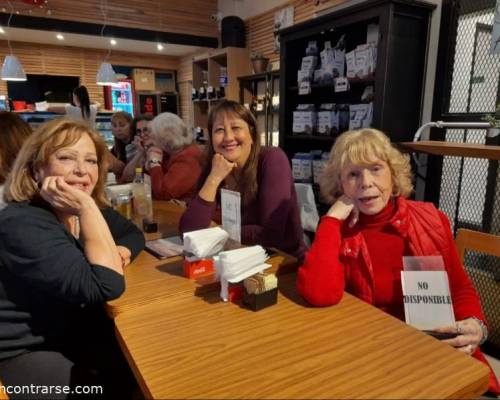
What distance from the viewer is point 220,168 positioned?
1.89 metres

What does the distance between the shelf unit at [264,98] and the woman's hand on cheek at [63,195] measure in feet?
11.0

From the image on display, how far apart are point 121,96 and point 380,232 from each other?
268 inches

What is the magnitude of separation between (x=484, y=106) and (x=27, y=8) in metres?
5.35

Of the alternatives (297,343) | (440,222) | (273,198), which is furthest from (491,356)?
(297,343)

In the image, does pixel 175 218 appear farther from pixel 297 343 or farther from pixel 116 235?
pixel 297 343

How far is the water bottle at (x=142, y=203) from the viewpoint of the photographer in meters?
2.12

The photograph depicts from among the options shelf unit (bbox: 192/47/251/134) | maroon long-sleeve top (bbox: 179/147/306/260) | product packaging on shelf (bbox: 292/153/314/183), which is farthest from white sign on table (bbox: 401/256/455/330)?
shelf unit (bbox: 192/47/251/134)

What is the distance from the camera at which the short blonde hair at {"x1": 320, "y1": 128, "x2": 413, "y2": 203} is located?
4.72ft

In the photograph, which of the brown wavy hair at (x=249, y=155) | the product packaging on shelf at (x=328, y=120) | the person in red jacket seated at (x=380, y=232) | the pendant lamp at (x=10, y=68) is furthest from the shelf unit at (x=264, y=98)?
the person in red jacket seated at (x=380, y=232)

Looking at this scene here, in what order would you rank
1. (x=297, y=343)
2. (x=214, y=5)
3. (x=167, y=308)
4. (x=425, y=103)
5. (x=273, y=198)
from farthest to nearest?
(x=214, y=5) → (x=425, y=103) → (x=273, y=198) → (x=167, y=308) → (x=297, y=343)

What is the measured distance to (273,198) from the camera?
73.3 inches

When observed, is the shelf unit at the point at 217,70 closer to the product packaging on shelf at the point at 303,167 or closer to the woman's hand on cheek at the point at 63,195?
the product packaging on shelf at the point at 303,167

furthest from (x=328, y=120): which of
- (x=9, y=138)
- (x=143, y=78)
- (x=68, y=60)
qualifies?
(x=68, y=60)

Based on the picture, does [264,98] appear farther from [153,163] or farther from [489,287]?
[489,287]
